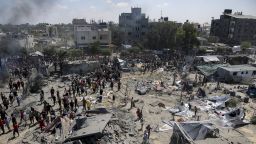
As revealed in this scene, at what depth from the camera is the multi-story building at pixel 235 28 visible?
73438 millimetres

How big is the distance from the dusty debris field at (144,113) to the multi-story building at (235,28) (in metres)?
41.0

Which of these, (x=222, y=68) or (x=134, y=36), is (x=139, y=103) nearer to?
(x=222, y=68)

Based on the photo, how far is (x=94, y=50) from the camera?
55312mm

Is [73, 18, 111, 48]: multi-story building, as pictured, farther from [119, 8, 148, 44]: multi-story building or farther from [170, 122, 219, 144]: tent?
[170, 122, 219, 144]: tent

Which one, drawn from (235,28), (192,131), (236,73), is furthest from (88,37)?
(192,131)

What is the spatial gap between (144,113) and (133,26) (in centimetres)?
5057

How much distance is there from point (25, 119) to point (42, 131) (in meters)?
3.86

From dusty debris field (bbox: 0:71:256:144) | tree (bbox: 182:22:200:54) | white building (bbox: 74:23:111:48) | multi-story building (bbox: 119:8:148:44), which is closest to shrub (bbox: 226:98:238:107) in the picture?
dusty debris field (bbox: 0:71:256:144)

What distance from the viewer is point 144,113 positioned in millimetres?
24859

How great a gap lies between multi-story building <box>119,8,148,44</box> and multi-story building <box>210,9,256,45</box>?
21.6m

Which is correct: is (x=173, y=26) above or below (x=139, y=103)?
above

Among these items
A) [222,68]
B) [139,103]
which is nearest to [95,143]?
[139,103]

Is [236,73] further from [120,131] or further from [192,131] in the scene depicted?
[120,131]

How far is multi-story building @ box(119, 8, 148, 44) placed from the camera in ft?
237
